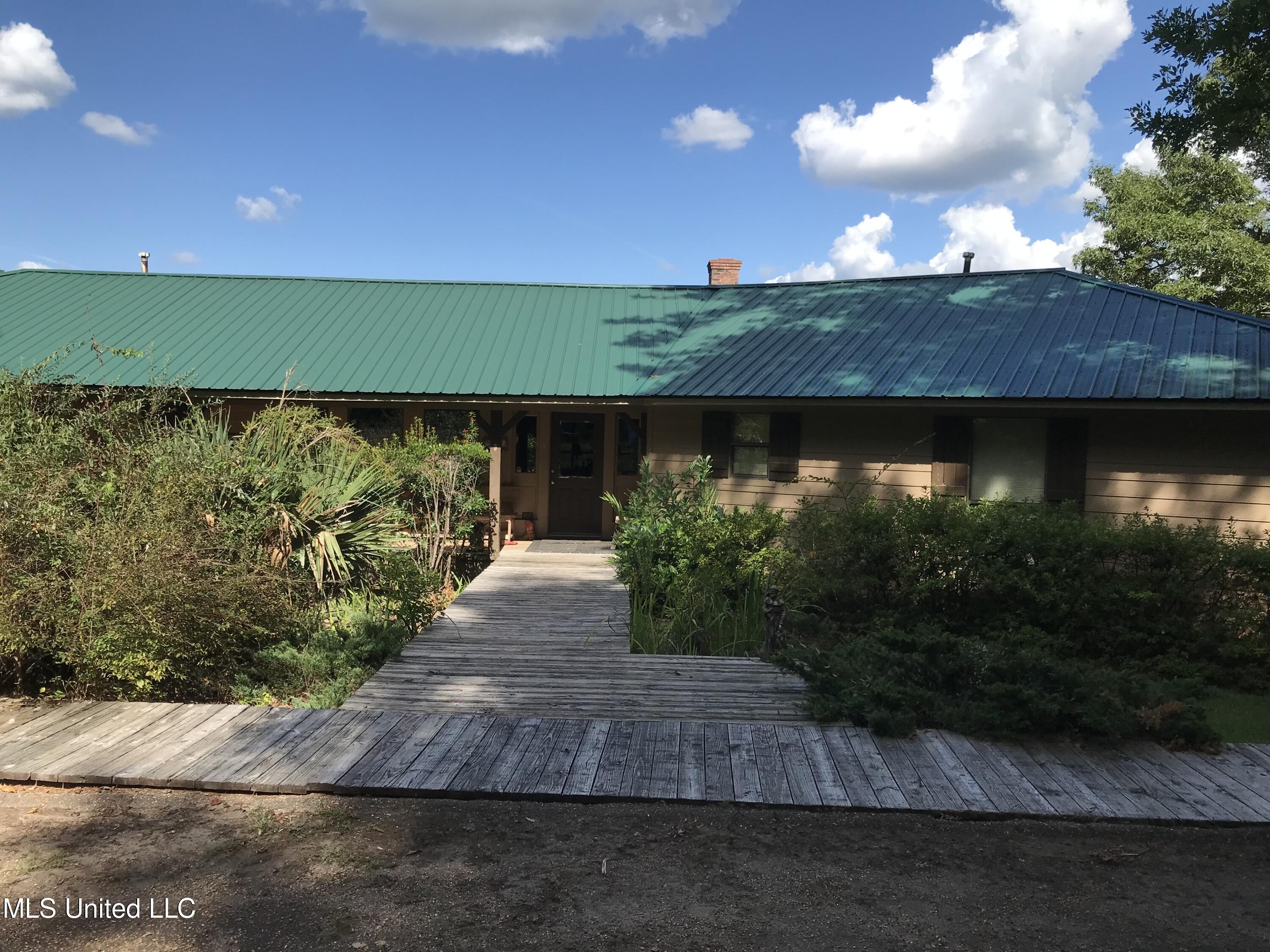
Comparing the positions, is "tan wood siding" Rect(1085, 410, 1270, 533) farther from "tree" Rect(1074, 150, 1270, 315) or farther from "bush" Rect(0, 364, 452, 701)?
"tree" Rect(1074, 150, 1270, 315)

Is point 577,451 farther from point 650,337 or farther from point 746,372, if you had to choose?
point 746,372

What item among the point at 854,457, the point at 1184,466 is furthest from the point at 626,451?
the point at 1184,466

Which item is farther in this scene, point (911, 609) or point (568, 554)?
point (568, 554)

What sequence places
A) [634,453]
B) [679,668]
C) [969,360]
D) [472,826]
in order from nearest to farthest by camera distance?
[472,826]
[679,668]
[969,360]
[634,453]

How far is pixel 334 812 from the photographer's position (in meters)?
5.05

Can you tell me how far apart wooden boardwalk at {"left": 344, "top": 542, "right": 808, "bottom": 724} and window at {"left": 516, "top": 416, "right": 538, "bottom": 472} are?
20.3 feet

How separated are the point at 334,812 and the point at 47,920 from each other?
142cm

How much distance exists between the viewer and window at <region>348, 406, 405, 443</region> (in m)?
16.0

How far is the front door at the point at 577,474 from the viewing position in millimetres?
16375

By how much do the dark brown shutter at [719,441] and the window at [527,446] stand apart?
13.1 ft

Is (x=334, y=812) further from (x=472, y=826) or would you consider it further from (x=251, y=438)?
(x=251, y=438)

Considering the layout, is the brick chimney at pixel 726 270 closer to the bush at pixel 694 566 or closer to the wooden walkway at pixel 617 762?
the bush at pixel 694 566

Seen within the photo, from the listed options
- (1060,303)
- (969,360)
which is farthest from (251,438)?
(1060,303)

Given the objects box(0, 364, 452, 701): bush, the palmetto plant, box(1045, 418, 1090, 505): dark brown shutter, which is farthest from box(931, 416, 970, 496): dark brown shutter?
the palmetto plant
